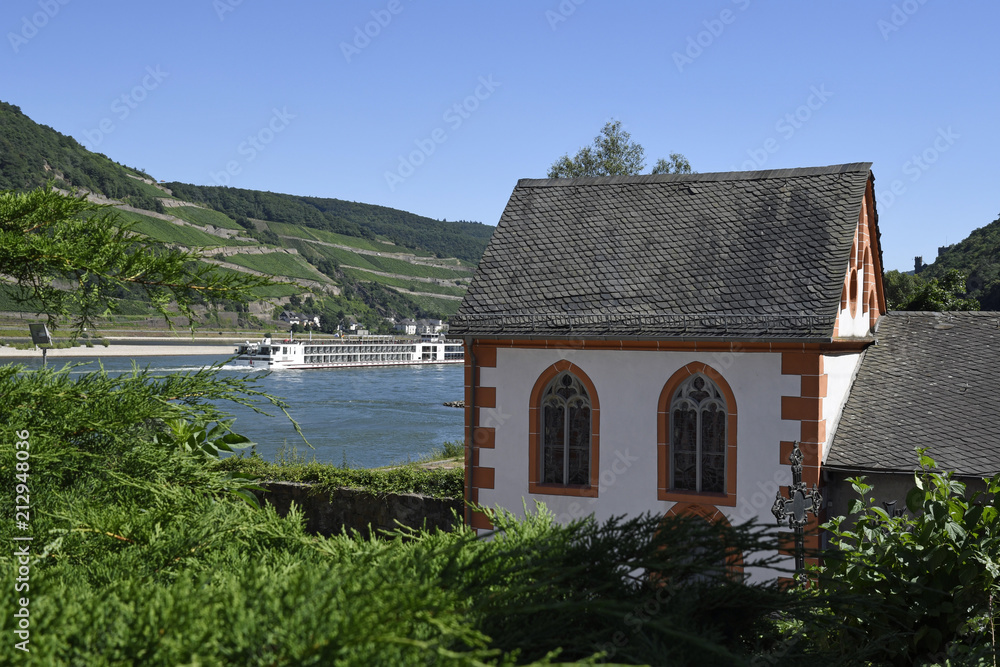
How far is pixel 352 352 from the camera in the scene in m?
116

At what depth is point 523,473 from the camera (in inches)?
472

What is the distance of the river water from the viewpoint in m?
40.7

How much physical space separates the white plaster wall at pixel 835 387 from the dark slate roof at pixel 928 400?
0.39 feet

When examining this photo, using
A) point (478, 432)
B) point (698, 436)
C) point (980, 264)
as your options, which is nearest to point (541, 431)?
point (478, 432)

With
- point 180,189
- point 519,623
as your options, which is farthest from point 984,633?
point 180,189

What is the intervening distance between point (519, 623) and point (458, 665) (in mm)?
574

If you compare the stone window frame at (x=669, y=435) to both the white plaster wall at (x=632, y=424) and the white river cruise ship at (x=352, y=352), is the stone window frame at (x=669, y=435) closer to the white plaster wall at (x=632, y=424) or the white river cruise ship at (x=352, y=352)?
the white plaster wall at (x=632, y=424)

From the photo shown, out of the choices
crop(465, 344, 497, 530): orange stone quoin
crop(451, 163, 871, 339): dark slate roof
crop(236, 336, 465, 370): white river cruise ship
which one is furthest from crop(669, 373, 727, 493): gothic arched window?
crop(236, 336, 465, 370): white river cruise ship

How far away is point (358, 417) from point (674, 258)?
154 ft

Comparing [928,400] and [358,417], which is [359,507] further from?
[358,417]

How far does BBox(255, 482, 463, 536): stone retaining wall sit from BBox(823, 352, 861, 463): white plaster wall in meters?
6.40

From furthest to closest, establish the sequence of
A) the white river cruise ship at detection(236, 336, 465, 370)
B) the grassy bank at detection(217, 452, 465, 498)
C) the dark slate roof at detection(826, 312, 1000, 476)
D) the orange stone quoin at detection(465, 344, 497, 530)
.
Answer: the white river cruise ship at detection(236, 336, 465, 370), the grassy bank at detection(217, 452, 465, 498), the orange stone quoin at detection(465, 344, 497, 530), the dark slate roof at detection(826, 312, 1000, 476)

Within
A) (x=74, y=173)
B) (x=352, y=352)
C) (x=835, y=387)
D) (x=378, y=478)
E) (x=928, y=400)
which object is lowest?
(x=352, y=352)

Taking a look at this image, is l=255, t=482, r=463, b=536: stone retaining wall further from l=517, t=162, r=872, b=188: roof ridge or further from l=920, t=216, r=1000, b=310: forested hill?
l=920, t=216, r=1000, b=310: forested hill
